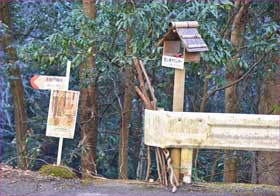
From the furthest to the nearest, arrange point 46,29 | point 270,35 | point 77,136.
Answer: point 77,136 → point 46,29 → point 270,35

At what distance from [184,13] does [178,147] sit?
1.89 meters

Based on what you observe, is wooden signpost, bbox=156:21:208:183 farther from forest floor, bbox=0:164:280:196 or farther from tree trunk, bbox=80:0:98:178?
tree trunk, bbox=80:0:98:178

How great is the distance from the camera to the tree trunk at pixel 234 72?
25.9ft

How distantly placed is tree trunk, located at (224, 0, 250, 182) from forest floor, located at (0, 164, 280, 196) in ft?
6.99

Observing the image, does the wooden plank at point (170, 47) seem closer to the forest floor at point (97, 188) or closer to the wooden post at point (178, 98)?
→ the wooden post at point (178, 98)

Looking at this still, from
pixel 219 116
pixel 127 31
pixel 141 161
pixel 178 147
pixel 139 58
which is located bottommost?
pixel 141 161

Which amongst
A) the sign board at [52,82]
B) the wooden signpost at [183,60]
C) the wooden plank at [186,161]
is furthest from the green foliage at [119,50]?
the wooden plank at [186,161]

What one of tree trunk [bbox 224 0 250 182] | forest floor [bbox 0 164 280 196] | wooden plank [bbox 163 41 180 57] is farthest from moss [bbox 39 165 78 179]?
tree trunk [bbox 224 0 250 182]

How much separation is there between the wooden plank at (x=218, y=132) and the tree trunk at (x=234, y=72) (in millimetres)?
1822

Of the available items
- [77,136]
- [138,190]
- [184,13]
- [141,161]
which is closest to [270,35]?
[184,13]

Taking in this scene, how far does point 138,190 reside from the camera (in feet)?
18.1

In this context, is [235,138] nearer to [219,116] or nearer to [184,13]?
[219,116]

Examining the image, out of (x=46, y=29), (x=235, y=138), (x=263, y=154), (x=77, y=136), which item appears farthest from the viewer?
(x=77, y=136)

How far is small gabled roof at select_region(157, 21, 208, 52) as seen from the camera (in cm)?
536
